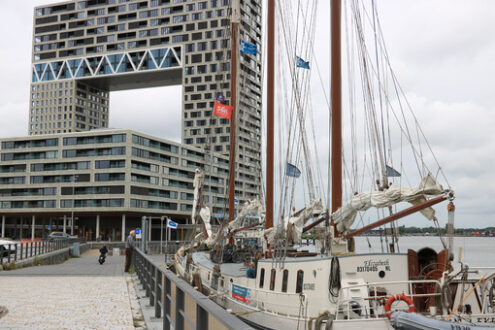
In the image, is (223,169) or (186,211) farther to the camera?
(223,169)

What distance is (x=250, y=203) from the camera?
30766mm

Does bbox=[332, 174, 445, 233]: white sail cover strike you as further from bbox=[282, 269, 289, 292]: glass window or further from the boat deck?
the boat deck

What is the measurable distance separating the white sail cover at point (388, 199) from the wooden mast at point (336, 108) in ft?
2.17

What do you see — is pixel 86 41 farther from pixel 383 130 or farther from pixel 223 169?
pixel 383 130

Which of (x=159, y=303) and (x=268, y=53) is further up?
(x=268, y=53)

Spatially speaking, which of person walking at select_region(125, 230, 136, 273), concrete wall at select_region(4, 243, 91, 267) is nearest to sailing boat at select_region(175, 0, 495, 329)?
person walking at select_region(125, 230, 136, 273)

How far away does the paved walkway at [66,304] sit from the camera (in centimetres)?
984

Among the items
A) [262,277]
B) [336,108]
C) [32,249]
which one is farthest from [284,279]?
[32,249]

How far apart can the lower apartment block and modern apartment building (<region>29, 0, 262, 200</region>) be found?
51.8 feet

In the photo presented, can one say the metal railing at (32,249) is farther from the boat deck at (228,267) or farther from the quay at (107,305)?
the quay at (107,305)

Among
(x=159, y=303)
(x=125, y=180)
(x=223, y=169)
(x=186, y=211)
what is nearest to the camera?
(x=159, y=303)

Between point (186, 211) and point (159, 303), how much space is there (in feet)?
296

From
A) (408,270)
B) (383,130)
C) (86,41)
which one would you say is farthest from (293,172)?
(86,41)

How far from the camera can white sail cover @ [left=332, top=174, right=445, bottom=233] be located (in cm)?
1318
